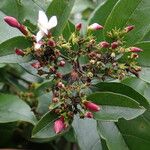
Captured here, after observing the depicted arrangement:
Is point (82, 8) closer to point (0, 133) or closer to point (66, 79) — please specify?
point (0, 133)

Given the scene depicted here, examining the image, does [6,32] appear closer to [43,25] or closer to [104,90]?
[43,25]

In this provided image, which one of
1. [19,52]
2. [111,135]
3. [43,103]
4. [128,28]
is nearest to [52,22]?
[19,52]

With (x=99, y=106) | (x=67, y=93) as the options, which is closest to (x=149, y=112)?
(x=99, y=106)

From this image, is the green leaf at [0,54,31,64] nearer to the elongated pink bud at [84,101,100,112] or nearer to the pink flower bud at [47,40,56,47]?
the pink flower bud at [47,40,56,47]

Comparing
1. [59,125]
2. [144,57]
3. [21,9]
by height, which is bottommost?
[59,125]

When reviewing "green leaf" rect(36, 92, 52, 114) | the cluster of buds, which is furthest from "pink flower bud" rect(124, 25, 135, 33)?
"green leaf" rect(36, 92, 52, 114)

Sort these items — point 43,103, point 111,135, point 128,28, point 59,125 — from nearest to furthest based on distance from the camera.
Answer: point 59,125
point 128,28
point 111,135
point 43,103
